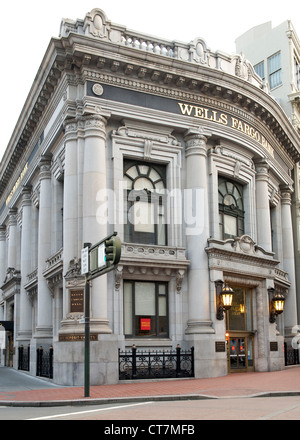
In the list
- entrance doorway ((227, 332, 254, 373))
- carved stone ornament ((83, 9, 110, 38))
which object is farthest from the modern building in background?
carved stone ornament ((83, 9, 110, 38))

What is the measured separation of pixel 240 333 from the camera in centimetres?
2892

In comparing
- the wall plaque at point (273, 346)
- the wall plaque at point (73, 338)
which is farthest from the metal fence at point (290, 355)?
the wall plaque at point (73, 338)

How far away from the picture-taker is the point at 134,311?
25.6m

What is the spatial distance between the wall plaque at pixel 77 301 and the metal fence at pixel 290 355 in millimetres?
15095

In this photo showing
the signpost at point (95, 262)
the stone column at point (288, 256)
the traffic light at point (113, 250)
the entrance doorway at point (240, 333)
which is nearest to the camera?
the traffic light at point (113, 250)

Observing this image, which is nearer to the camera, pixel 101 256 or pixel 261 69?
pixel 101 256

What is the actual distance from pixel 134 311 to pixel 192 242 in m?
4.40

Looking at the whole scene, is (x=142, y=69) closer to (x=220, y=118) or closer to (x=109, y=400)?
(x=220, y=118)

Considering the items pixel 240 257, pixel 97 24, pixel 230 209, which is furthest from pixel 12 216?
pixel 240 257

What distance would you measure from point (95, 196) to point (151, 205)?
3713 mm

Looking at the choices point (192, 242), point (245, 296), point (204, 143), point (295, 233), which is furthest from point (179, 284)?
point (295, 233)

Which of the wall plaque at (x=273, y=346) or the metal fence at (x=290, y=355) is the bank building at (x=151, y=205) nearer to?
the wall plaque at (x=273, y=346)

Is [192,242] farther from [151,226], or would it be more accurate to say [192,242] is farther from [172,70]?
[172,70]

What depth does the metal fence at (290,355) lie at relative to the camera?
33378mm
